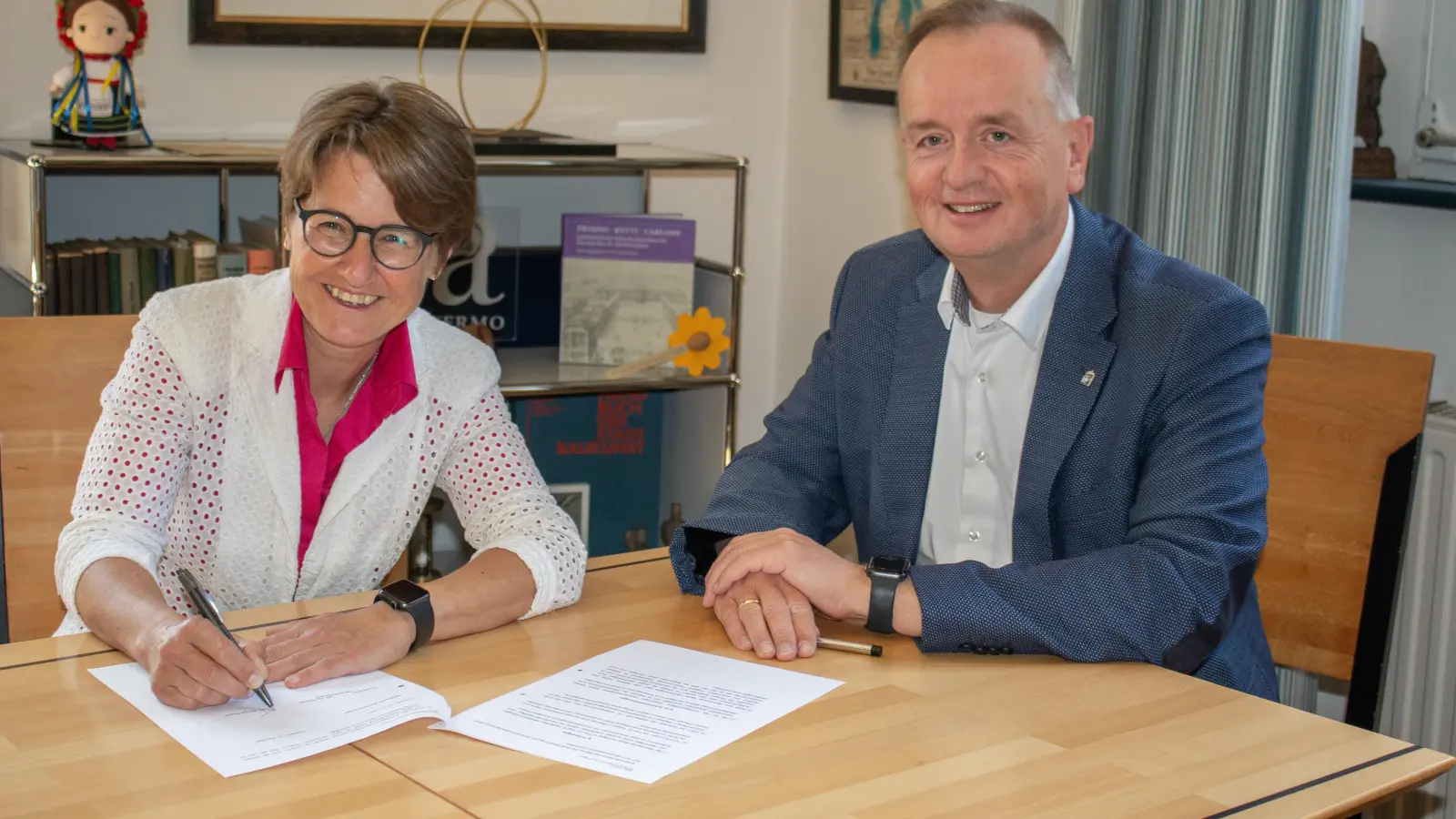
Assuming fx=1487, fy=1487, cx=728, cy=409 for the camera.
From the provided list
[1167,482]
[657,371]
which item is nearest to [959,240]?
[1167,482]

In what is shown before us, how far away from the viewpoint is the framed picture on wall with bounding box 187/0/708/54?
119 inches

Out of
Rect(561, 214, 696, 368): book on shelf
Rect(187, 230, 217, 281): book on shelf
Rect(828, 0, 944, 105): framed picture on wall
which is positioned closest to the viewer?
Rect(187, 230, 217, 281): book on shelf

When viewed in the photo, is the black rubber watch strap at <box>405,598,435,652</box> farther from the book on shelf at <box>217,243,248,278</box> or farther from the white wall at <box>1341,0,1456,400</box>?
the white wall at <box>1341,0,1456,400</box>

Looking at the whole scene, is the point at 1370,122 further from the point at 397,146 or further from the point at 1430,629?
the point at 397,146

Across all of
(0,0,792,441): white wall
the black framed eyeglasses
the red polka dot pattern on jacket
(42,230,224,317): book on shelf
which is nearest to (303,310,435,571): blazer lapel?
the red polka dot pattern on jacket

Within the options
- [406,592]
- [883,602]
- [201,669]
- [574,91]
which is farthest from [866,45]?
[201,669]

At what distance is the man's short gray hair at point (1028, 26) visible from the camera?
1741mm

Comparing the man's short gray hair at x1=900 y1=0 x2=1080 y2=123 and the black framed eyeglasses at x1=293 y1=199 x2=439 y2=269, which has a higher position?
the man's short gray hair at x1=900 y1=0 x2=1080 y2=123

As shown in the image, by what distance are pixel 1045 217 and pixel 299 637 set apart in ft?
3.19

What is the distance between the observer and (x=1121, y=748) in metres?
1.30

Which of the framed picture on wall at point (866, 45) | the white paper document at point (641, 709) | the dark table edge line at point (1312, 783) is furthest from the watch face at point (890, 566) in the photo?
the framed picture on wall at point (866, 45)

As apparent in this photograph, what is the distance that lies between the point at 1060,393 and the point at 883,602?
356 mm

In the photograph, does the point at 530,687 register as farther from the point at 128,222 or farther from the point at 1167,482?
the point at 128,222

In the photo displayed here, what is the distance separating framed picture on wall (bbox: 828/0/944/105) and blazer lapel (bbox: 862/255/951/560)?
139 cm
